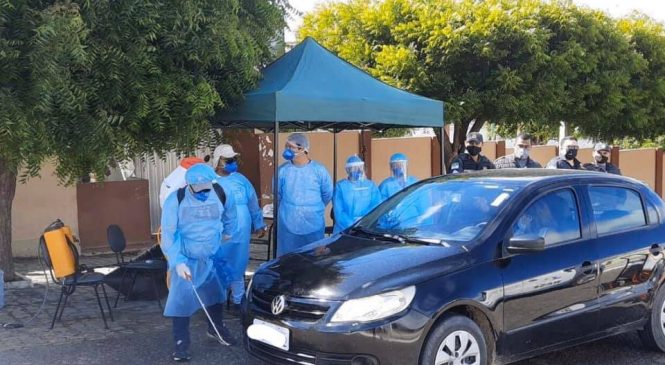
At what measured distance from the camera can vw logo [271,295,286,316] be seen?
14.0 ft

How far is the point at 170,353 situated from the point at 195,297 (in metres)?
0.68

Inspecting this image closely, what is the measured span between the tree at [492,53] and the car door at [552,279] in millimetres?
5562

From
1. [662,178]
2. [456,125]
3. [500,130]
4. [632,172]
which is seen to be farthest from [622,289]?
[662,178]

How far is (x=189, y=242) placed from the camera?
5.08m

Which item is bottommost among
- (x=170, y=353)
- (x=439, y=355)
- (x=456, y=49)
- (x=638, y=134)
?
(x=170, y=353)

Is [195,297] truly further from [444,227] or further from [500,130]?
[500,130]

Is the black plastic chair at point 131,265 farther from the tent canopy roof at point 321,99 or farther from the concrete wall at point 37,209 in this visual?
the concrete wall at point 37,209

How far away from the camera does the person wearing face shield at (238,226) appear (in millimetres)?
6184

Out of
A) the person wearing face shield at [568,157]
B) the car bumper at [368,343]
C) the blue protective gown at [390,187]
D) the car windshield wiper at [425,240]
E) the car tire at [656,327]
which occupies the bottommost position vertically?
the car tire at [656,327]

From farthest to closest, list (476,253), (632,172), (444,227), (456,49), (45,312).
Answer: (632,172) → (456,49) → (45,312) → (444,227) → (476,253)

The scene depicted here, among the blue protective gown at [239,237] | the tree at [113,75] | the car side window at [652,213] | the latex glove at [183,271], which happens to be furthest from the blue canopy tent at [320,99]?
the car side window at [652,213]

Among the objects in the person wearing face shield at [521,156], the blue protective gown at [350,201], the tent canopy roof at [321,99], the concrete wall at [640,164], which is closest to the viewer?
the tent canopy roof at [321,99]

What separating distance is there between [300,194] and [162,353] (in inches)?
83.0

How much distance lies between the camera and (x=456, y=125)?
11805 millimetres
